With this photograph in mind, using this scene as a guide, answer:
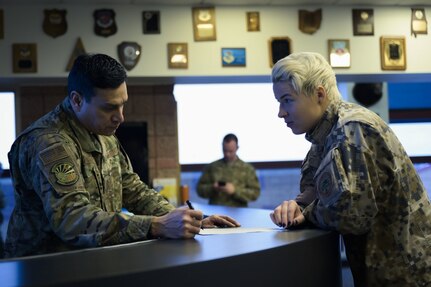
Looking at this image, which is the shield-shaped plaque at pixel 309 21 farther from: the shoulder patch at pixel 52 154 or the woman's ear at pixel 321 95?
the shoulder patch at pixel 52 154

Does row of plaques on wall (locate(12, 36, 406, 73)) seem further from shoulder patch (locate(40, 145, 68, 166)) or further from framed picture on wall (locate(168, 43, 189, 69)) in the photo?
shoulder patch (locate(40, 145, 68, 166))

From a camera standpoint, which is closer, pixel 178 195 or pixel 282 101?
pixel 282 101

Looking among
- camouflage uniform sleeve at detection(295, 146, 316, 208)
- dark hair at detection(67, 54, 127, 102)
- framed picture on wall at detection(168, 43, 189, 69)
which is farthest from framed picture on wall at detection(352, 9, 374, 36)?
dark hair at detection(67, 54, 127, 102)

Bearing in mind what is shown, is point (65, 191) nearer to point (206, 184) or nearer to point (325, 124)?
point (325, 124)

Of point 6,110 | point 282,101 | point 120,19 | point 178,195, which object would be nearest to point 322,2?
point 120,19

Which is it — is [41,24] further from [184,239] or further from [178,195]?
[184,239]

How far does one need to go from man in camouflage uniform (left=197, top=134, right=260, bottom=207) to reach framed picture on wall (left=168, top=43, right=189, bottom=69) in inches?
36.5

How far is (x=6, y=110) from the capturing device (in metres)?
5.95

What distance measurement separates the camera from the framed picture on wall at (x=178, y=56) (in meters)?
5.66

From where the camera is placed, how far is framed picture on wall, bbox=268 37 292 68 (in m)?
5.82

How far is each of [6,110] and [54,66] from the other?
84 cm

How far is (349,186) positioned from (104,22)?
4379mm

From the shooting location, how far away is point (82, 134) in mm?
2029

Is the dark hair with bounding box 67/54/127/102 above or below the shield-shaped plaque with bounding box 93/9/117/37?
below
